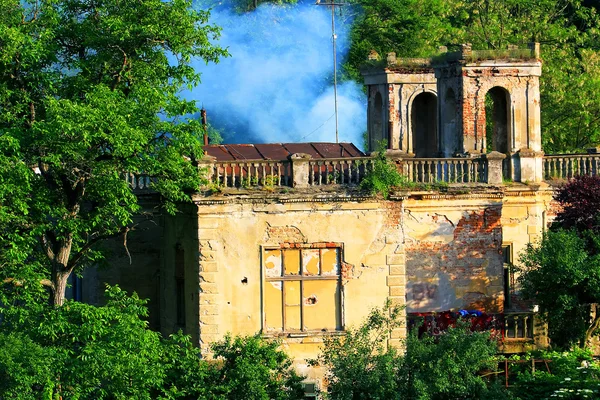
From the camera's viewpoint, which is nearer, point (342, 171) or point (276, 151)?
point (342, 171)

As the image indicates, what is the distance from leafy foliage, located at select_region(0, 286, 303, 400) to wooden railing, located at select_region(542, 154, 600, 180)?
11644mm

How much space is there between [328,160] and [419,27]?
107ft

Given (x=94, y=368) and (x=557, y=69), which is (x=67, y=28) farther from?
(x=557, y=69)

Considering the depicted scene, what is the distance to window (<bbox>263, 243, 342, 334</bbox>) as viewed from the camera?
30.5 m

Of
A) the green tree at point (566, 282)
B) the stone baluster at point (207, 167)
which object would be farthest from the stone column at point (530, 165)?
the stone baluster at point (207, 167)

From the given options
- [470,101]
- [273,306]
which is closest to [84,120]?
[273,306]

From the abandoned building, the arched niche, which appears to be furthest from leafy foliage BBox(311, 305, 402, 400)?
the arched niche

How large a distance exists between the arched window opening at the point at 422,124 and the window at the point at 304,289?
1111 centimetres

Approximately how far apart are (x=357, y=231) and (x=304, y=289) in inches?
62.6

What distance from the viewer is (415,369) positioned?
27516 mm

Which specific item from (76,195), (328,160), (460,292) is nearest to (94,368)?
(76,195)

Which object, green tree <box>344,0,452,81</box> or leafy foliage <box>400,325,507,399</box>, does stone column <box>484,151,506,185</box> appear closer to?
leafy foliage <box>400,325,507,399</box>

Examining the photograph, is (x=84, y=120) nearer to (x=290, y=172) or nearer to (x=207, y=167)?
(x=207, y=167)

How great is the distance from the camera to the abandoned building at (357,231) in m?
30.2
